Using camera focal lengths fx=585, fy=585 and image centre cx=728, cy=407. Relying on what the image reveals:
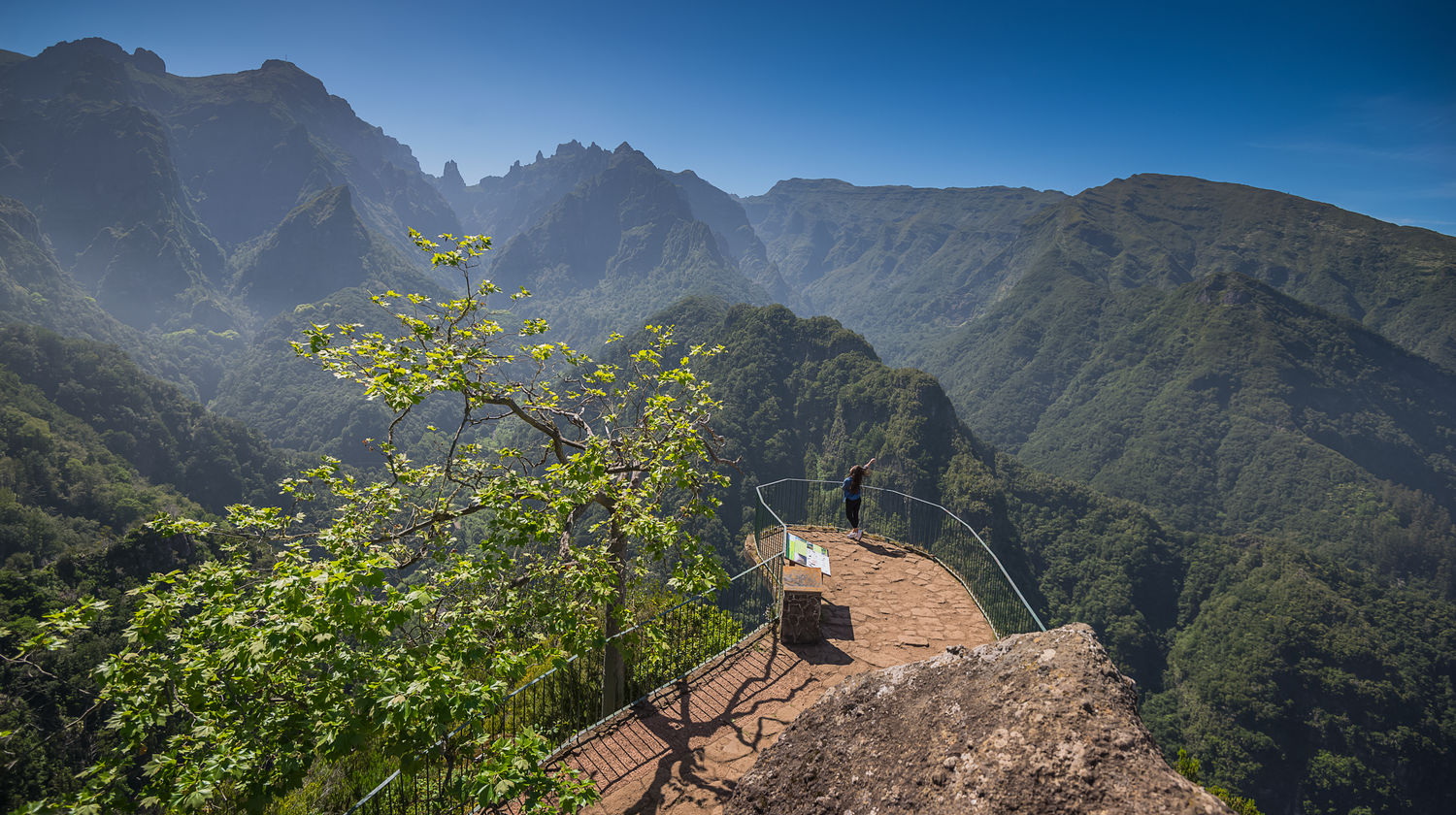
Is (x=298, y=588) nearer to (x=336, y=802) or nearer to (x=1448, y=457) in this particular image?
(x=336, y=802)

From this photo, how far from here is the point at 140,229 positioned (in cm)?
19850

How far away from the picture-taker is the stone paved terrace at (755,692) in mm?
6391

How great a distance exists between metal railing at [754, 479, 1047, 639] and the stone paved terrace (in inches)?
15.4

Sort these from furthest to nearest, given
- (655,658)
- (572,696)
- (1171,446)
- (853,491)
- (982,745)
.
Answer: (1171,446)
(853,491)
(655,658)
(572,696)
(982,745)

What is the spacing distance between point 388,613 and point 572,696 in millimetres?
3981

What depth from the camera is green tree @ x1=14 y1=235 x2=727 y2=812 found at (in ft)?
13.9

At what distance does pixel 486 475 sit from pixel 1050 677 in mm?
6892

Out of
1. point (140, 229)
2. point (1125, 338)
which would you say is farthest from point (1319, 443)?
point (140, 229)

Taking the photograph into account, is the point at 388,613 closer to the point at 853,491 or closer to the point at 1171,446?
the point at 853,491

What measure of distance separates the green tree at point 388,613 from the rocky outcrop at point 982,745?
182 cm

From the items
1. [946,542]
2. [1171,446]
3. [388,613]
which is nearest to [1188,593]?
[1171,446]

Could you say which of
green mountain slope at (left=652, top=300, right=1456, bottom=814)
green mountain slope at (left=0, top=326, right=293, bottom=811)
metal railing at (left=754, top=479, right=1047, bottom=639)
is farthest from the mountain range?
metal railing at (left=754, top=479, right=1047, bottom=639)

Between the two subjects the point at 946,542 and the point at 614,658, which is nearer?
the point at 614,658

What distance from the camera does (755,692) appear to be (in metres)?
8.07
